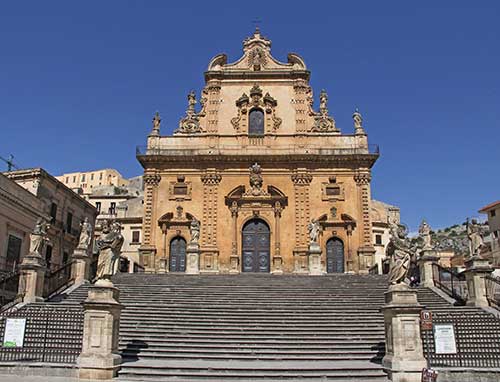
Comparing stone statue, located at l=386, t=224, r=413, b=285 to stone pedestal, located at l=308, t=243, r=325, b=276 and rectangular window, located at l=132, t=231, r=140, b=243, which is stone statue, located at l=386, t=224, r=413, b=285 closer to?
stone pedestal, located at l=308, t=243, r=325, b=276

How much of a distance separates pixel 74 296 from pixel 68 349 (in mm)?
7670

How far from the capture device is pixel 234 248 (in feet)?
106

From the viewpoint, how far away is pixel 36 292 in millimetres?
19453

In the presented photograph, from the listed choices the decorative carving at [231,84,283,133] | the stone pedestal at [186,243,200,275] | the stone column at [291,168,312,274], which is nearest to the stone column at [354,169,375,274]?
the stone column at [291,168,312,274]

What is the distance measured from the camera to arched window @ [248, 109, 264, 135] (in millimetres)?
35406

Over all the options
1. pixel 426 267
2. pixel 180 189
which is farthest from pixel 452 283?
pixel 180 189

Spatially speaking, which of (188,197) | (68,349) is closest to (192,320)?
(68,349)

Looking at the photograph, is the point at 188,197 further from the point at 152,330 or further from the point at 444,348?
the point at 444,348

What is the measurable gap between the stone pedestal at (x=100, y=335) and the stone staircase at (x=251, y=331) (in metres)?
0.49

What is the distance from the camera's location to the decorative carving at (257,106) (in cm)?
3516

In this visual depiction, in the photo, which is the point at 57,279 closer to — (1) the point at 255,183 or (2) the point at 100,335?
(2) the point at 100,335

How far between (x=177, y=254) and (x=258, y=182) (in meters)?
7.22

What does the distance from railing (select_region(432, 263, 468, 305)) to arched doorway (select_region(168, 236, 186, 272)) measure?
16.3 m

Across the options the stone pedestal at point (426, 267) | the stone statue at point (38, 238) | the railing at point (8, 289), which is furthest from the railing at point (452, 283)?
the railing at point (8, 289)
